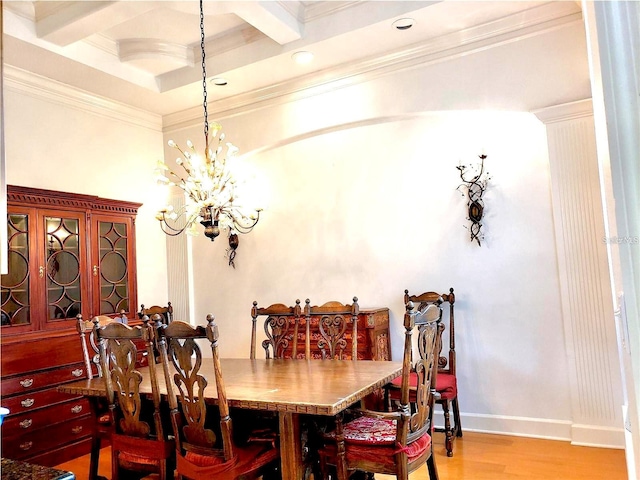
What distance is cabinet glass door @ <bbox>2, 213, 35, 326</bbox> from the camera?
364 cm

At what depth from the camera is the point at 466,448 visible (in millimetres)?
3451

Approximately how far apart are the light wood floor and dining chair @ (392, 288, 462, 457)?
11cm

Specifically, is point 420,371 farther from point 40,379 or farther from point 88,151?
point 88,151

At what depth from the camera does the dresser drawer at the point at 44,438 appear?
3.44 meters

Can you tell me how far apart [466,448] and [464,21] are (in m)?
3.35

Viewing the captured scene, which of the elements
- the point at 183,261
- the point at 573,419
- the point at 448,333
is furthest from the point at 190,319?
the point at 573,419

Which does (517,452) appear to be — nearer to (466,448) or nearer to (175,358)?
(466,448)

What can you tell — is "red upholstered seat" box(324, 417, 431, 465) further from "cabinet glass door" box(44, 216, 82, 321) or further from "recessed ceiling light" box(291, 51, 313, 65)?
"recessed ceiling light" box(291, 51, 313, 65)

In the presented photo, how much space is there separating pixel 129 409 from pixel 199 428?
1.61 feet

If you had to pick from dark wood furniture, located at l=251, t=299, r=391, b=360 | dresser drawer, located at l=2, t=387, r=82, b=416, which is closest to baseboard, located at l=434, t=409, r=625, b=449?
dark wood furniture, located at l=251, t=299, r=391, b=360

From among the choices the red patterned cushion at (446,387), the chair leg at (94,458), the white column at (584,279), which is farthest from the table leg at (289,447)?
the white column at (584,279)

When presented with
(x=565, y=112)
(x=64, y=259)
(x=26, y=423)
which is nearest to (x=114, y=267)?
(x=64, y=259)

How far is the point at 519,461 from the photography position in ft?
10.4

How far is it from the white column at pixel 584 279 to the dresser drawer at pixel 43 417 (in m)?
3.74
